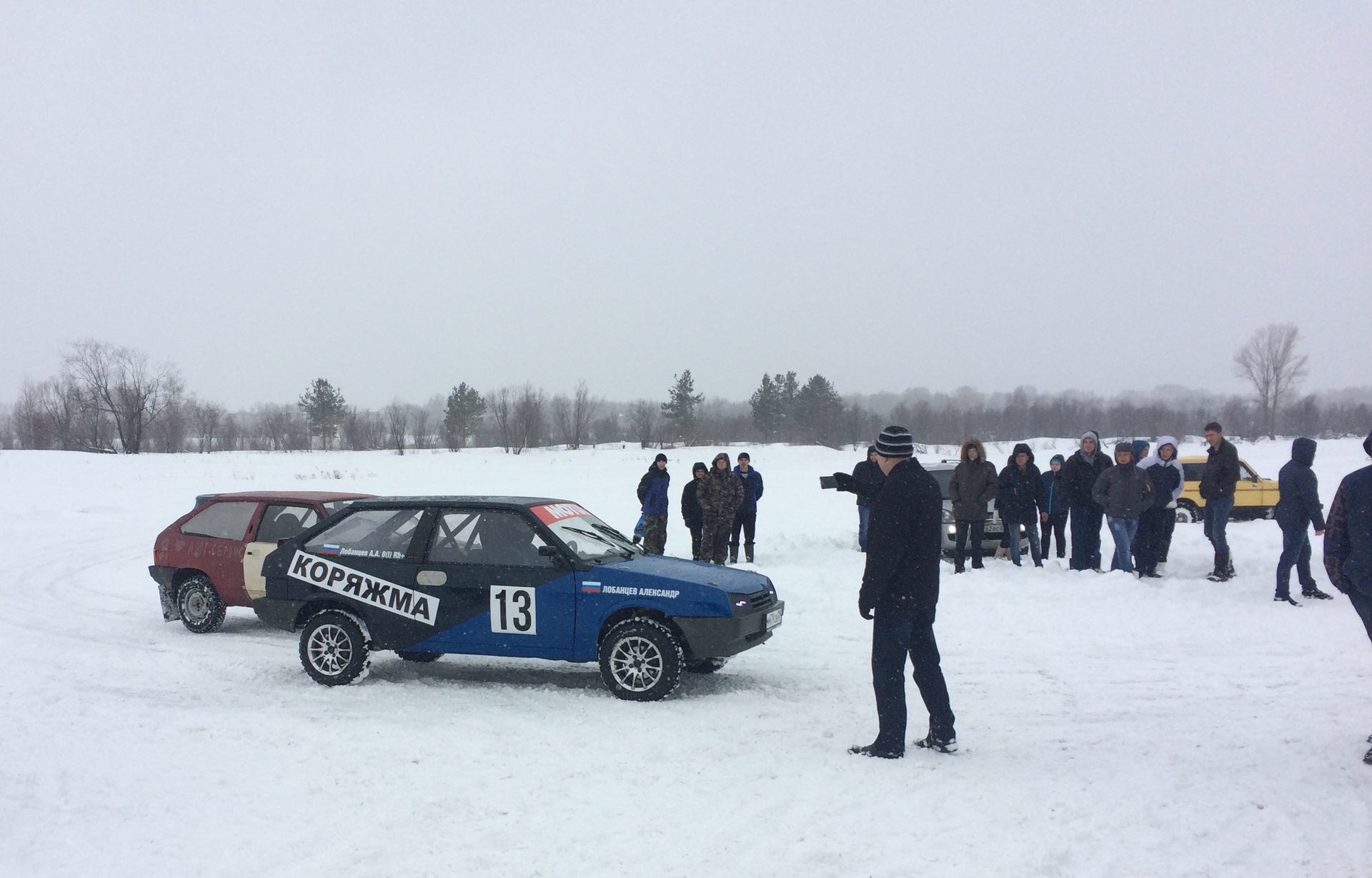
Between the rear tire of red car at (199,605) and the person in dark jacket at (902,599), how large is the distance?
26.7 feet

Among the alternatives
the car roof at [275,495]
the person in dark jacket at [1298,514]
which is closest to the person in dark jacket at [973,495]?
the person in dark jacket at [1298,514]

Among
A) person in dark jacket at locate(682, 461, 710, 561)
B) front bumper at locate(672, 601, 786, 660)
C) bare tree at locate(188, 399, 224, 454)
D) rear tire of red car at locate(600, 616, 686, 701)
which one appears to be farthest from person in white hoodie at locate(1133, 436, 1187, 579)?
bare tree at locate(188, 399, 224, 454)

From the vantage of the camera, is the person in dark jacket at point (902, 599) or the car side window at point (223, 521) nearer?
the person in dark jacket at point (902, 599)

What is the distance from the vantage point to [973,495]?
41.2ft

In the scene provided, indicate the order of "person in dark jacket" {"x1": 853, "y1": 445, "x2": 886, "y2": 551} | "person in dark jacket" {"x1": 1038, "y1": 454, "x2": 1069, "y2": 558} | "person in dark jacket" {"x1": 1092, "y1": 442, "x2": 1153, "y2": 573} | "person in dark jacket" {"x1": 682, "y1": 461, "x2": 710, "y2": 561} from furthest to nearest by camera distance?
"person in dark jacket" {"x1": 682, "y1": 461, "x2": 710, "y2": 561}, "person in dark jacket" {"x1": 1038, "y1": 454, "x2": 1069, "y2": 558}, "person in dark jacket" {"x1": 1092, "y1": 442, "x2": 1153, "y2": 573}, "person in dark jacket" {"x1": 853, "y1": 445, "x2": 886, "y2": 551}

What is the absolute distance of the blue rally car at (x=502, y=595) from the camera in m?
7.03

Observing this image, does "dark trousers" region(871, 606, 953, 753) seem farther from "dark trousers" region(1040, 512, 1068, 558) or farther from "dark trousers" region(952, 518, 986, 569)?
"dark trousers" region(1040, 512, 1068, 558)

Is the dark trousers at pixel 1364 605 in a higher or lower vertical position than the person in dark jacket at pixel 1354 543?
lower

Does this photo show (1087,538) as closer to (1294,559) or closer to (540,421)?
(1294,559)

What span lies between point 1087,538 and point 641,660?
27.6ft

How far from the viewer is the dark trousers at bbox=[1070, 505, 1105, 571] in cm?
1251

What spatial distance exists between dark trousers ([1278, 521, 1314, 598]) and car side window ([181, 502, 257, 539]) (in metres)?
12.5

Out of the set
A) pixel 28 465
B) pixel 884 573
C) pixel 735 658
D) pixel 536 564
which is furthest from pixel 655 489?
pixel 28 465

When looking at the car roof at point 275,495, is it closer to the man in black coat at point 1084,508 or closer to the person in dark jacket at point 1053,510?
the man in black coat at point 1084,508
